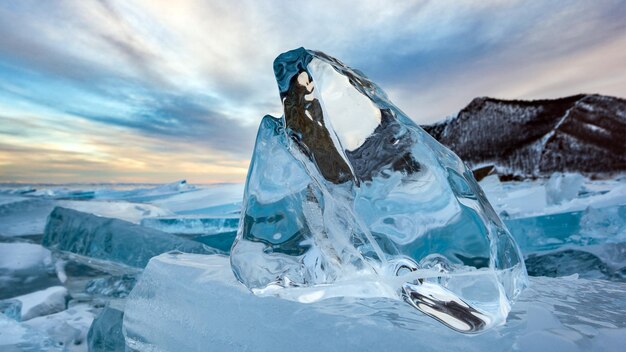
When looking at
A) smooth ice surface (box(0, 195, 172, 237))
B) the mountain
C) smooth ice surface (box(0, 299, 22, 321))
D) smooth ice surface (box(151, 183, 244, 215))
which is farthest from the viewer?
the mountain

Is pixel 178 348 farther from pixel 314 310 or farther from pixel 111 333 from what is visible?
pixel 111 333

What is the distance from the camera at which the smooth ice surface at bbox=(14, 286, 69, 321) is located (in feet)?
4.92

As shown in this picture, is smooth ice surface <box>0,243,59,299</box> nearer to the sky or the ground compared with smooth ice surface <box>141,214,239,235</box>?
nearer to the ground

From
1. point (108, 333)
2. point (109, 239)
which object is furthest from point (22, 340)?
point (109, 239)

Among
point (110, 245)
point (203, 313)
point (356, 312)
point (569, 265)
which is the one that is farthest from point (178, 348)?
point (110, 245)

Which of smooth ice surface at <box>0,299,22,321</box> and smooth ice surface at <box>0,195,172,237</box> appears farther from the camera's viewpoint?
smooth ice surface at <box>0,195,172,237</box>

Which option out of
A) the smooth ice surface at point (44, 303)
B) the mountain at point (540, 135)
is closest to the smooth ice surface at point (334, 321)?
the smooth ice surface at point (44, 303)

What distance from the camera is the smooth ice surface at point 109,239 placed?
6.72ft

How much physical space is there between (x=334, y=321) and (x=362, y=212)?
22 cm

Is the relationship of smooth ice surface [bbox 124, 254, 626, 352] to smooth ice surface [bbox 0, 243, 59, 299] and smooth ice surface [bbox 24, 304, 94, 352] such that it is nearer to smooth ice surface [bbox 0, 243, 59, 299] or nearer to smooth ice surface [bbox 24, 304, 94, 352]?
smooth ice surface [bbox 24, 304, 94, 352]

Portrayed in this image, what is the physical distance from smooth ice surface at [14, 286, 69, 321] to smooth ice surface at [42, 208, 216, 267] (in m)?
0.45

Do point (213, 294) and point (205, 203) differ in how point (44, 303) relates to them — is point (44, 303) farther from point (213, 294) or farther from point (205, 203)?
point (205, 203)

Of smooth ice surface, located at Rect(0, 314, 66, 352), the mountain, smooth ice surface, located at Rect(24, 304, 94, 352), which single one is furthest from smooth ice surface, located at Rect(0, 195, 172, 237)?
the mountain

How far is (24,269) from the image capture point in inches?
96.8
